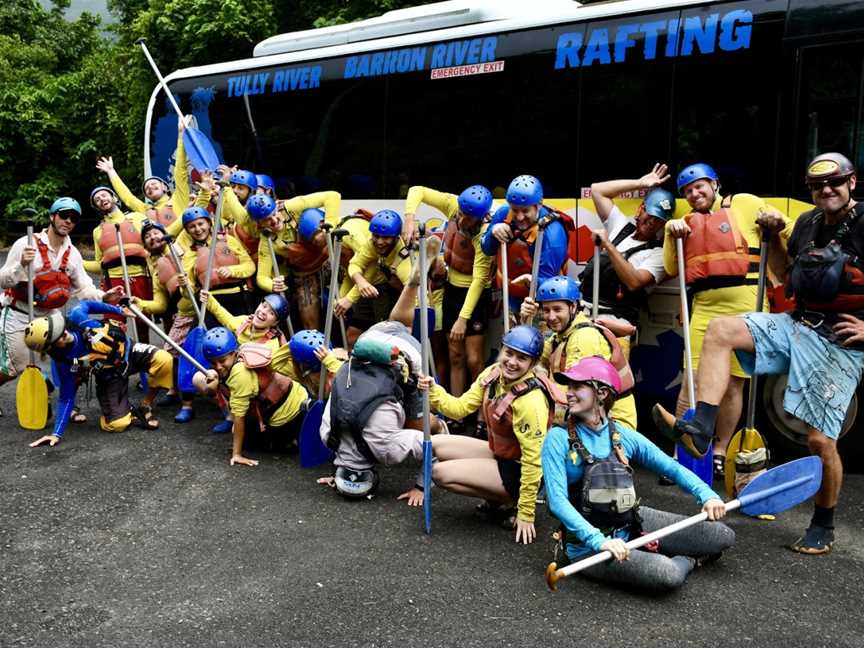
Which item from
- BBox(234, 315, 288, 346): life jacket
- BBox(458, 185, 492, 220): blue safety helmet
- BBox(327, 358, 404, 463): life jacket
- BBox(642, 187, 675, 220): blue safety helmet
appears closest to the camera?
BBox(327, 358, 404, 463): life jacket

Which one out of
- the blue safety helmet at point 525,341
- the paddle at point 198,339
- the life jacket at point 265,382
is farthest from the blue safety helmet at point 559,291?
the paddle at point 198,339

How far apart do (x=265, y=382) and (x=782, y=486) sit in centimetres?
362

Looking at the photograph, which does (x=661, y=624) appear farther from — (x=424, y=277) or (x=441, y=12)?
(x=441, y=12)

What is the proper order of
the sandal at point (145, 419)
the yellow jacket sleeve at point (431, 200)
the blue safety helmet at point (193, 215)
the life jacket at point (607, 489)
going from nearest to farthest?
the life jacket at point (607, 489) → the yellow jacket sleeve at point (431, 200) → the sandal at point (145, 419) → the blue safety helmet at point (193, 215)

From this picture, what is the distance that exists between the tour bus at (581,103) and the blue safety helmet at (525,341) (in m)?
1.74

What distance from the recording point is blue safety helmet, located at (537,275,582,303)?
5129 mm

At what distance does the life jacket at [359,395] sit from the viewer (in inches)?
215

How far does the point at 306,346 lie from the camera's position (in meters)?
6.07

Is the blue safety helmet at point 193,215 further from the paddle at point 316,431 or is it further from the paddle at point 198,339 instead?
the paddle at point 316,431

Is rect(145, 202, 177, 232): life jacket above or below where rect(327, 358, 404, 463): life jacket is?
above

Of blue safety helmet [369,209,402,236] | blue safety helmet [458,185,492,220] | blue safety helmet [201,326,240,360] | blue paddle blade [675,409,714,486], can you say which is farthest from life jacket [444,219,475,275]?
blue paddle blade [675,409,714,486]

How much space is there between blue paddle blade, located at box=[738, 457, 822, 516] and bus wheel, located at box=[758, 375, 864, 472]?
5.13 feet

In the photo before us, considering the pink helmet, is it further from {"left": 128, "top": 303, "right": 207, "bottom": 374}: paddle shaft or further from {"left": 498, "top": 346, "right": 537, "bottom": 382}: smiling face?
{"left": 128, "top": 303, "right": 207, "bottom": 374}: paddle shaft

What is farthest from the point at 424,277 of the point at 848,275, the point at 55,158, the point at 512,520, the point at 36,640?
the point at 55,158
